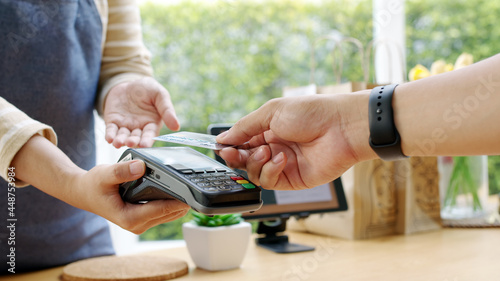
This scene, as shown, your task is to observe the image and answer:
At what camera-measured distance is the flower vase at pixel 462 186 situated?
6.07ft

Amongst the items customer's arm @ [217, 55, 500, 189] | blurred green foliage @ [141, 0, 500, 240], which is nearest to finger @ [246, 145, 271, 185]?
customer's arm @ [217, 55, 500, 189]

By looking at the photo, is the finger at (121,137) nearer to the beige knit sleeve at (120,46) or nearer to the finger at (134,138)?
the finger at (134,138)

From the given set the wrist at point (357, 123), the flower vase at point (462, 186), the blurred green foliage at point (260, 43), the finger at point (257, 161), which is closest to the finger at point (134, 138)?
the finger at point (257, 161)

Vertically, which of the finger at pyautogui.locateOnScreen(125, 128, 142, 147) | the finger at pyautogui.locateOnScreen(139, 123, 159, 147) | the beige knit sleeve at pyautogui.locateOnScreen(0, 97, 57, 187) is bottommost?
the finger at pyautogui.locateOnScreen(139, 123, 159, 147)

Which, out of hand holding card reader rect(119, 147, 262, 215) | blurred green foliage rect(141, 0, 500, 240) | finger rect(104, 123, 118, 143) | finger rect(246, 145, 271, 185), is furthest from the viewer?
blurred green foliage rect(141, 0, 500, 240)

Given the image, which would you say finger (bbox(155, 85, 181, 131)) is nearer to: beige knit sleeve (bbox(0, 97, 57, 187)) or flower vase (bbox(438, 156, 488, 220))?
beige knit sleeve (bbox(0, 97, 57, 187))

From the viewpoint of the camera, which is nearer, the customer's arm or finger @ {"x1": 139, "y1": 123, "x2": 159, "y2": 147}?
the customer's arm

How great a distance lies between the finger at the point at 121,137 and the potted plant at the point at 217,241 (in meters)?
0.27

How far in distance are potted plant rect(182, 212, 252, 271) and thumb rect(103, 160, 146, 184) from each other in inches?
15.6

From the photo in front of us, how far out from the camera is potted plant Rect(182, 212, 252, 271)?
118 centimetres

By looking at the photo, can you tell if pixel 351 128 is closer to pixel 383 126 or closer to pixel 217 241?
pixel 383 126

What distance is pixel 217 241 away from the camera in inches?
46.7

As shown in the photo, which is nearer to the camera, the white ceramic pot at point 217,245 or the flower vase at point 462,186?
the white ceramic pot at point 217,245

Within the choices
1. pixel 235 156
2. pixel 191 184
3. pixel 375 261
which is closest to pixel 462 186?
pixel 375 261
